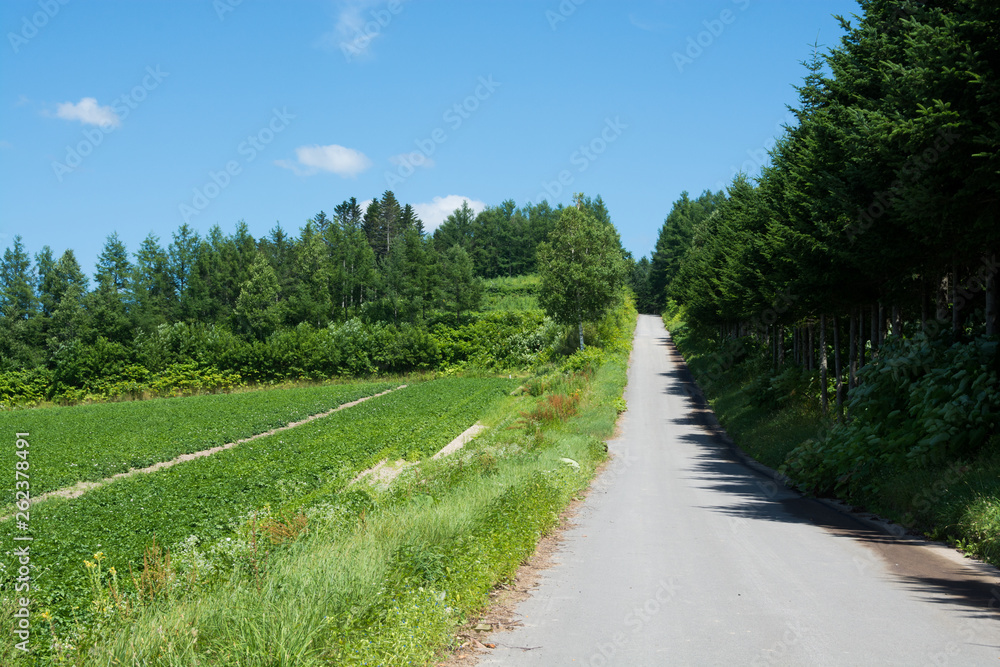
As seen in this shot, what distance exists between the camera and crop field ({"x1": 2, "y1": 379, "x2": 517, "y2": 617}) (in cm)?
1130

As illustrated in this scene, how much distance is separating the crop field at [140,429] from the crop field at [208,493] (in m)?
1.93

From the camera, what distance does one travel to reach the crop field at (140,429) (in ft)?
75.7

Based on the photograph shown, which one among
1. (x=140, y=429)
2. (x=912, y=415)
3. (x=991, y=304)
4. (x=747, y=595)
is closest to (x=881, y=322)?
(x=991, y=304)

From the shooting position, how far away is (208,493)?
17609mm

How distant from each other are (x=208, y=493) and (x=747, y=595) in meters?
14.4

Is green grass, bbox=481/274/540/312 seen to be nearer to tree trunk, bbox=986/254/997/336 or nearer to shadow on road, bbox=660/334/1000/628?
shadow on road, bbox=660/334/1000/628

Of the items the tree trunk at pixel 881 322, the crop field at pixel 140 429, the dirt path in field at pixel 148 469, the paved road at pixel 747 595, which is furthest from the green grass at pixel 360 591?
the crop field at pixel 140 429

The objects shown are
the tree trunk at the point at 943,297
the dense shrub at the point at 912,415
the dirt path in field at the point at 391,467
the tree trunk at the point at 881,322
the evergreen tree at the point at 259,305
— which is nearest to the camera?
the dense shrub at the point at 912,415

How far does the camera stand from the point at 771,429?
24062 millimetres

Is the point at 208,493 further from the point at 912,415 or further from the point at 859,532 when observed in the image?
the point at 912,415

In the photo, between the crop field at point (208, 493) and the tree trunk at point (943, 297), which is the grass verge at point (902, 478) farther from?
the crop field at point (208, 493)

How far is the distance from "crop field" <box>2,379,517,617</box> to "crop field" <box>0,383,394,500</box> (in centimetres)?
193

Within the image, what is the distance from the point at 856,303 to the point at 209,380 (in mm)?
58964

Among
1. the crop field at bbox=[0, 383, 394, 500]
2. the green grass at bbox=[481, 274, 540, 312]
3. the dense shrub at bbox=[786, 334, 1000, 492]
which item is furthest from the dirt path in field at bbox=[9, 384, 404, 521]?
the green grass at bbox=[481, 274, 540, 312]
